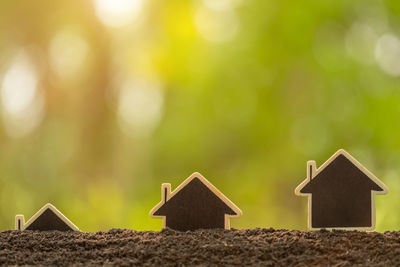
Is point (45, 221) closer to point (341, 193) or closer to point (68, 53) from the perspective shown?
point (341, 193)

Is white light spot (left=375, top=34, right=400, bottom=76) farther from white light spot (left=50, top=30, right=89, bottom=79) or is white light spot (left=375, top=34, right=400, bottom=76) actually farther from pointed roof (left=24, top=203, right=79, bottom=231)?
pointed roof (left=24, top=203, right=79, bottom=231)

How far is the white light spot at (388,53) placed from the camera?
3.62 m

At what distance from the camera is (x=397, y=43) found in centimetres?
366

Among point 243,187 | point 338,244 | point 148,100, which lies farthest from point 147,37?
point 338,244

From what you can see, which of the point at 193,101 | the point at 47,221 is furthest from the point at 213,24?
the point at 47,221

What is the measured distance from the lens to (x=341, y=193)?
1.55 metres

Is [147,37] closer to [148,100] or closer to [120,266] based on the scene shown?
[148,100]

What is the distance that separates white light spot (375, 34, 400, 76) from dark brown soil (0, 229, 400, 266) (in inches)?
92.6

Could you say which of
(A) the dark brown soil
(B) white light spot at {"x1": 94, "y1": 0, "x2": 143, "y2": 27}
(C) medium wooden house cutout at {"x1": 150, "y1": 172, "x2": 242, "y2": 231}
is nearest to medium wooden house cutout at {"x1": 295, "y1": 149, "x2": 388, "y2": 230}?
(A) the dark brown soil

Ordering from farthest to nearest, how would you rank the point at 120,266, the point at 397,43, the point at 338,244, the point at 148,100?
the point at 148,100 < the point at 397,43 < the point at 338,244 < the point at 120,266

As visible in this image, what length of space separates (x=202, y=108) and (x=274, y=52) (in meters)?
0.58

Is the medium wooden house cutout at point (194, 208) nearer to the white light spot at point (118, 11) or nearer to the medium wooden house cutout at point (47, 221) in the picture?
the medium wooden house cutout at point (47, 221)

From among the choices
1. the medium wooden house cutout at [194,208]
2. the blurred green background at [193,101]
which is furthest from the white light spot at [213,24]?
the medium wooden house cutout at [194,208]

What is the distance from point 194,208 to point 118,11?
2692 mm
